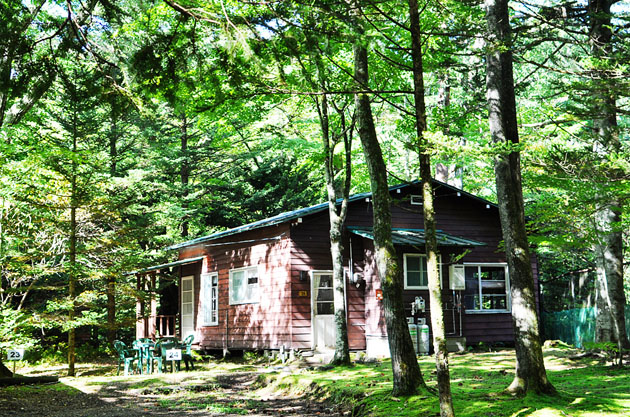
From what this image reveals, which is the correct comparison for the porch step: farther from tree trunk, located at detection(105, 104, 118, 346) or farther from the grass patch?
tree trunk, located at detection(105, 104, 118, 346)

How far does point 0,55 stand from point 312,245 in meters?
11.7

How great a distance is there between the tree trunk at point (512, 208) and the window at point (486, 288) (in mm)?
10596

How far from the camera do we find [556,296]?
2958 cm

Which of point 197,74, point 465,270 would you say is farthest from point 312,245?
point 197,74

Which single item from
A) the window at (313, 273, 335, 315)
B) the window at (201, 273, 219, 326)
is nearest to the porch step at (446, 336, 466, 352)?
the window at (313, 273, 335, 315)

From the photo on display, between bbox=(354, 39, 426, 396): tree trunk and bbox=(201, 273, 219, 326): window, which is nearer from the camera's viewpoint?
bbox=(354, 39, 426, 396): tree trunk

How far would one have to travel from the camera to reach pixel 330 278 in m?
17.8

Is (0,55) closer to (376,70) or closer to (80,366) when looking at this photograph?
(376,70)

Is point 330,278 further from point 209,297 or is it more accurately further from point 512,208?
point 512,208

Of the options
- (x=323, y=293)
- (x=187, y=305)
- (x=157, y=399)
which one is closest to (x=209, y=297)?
(x=187, y=305)

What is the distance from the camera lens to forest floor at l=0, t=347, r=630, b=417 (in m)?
8.09

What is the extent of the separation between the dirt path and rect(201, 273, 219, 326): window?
5379 millimetres

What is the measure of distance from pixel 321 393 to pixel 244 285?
8.34 m

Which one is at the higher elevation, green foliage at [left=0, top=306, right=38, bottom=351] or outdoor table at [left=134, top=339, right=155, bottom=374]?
green foliage at [left=0, top=306, right=38, bottom=351]
